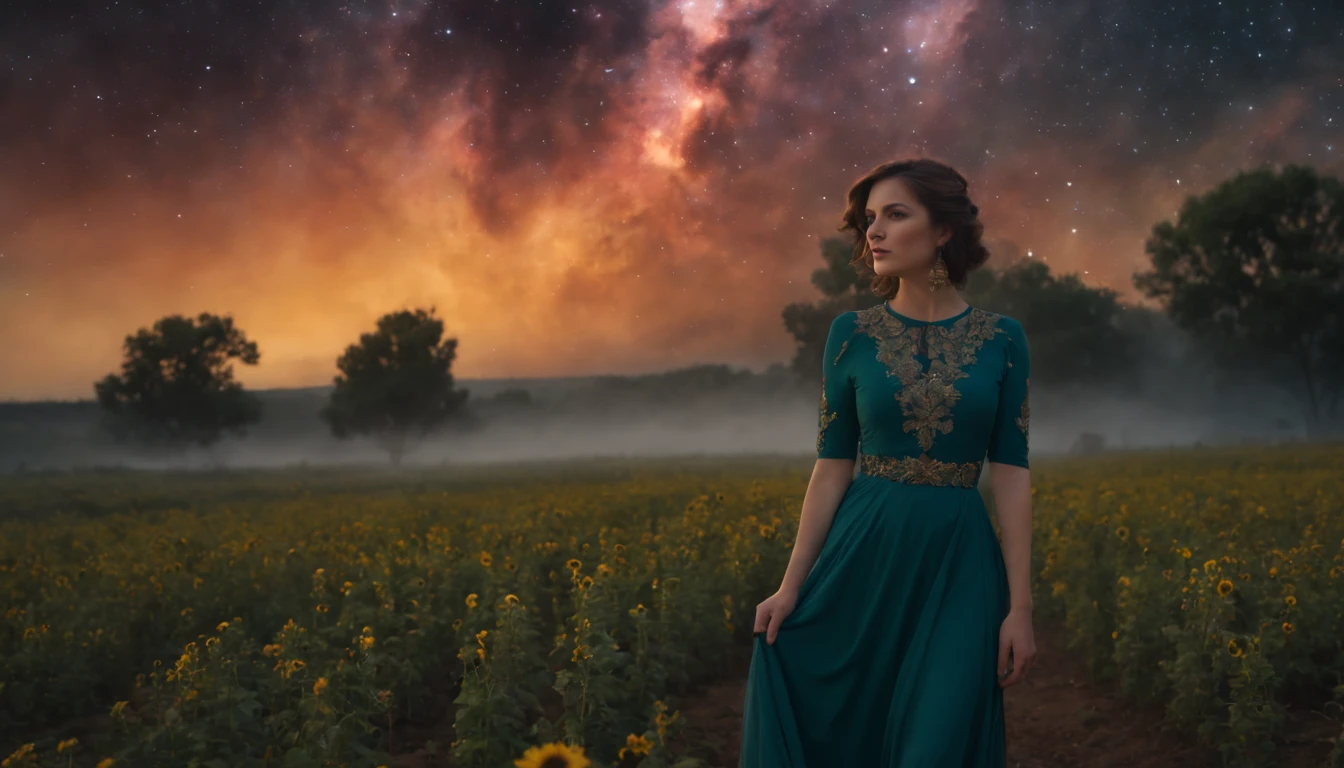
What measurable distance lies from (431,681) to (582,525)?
4.33 m

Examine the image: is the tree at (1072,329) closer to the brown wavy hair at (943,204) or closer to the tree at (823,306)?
the tree at (823,306)

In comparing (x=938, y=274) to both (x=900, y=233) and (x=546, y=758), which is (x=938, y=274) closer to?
(x=900, y=233)

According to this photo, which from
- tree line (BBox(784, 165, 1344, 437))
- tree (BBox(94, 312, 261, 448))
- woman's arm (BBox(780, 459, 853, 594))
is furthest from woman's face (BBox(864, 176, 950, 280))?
tree (BBox(94, 312, 261, 448))

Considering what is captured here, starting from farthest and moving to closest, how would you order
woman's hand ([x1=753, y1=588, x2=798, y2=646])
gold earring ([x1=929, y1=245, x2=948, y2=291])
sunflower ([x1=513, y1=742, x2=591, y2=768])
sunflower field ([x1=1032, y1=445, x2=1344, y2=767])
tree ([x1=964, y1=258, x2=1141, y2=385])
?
tree ([x1=964, y1=258, x2=1141, y2=385]), sunflower field ([x1=1032, y1=445, x2=1344, y2=767]), gold earring ([x1=929, y1=245, x2=948, y2=291]), woman's hand ([x1=753, y1=588, x2=798, y2=646]), sunflower ([x1=513, y1=742, x2=591, y2=768])

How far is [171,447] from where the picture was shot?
4475 cm

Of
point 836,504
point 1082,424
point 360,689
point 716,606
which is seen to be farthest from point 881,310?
point 1082,424

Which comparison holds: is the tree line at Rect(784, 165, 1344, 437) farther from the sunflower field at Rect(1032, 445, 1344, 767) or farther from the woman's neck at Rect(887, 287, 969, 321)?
the woman's neck at Rect(887, 287, 969, 321)

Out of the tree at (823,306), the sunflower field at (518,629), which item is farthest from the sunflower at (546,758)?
the tree at (823,306)

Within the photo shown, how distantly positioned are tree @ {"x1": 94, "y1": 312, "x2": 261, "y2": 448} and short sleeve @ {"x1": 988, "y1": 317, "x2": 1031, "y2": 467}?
1889 inches

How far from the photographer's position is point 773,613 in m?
2.50

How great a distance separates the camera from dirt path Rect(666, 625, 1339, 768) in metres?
4.88

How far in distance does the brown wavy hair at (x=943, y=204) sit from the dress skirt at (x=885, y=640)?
25.2 inches

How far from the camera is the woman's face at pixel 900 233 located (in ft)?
8.46

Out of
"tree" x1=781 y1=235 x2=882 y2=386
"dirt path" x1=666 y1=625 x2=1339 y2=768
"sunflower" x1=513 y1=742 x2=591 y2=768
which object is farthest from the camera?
"tree" x1=781 y1=235 x2=882 y2=386
